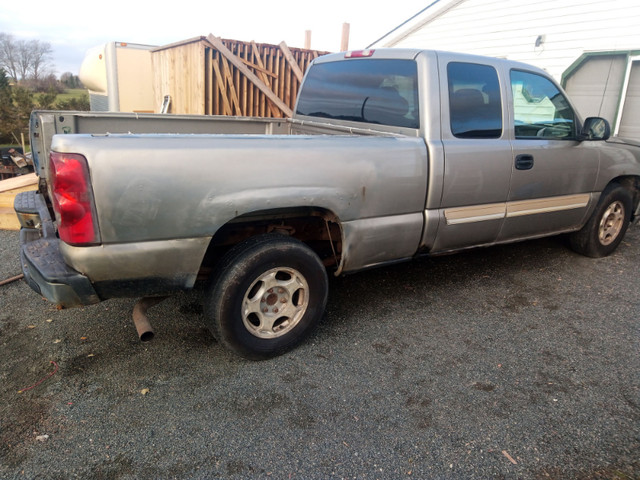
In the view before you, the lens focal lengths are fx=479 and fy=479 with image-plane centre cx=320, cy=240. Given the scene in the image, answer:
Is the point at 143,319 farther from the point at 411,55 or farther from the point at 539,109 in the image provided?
the point at 539,109

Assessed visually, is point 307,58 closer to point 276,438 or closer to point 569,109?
point 569,109

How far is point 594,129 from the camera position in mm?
4281

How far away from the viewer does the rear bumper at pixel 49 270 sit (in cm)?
246

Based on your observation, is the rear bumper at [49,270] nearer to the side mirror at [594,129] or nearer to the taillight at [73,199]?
the taillight at [73,199]

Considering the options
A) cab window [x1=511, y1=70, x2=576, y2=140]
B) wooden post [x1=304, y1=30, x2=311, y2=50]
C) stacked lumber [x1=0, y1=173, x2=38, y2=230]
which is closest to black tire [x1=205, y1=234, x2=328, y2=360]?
cab window [x1=511, y1=70, x2=576, y2=140]

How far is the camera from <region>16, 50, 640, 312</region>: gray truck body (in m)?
2.47

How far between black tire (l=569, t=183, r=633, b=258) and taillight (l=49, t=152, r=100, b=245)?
4.59 m

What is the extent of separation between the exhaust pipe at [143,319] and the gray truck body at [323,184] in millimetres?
206

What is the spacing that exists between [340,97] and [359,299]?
1753mm

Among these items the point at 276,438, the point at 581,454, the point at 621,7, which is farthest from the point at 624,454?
the point at 621,7

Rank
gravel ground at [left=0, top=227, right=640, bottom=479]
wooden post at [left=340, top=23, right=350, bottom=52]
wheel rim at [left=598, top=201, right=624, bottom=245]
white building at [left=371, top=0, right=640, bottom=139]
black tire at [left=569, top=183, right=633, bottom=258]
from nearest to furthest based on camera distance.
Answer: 1. gravel ground at [left=0, top=227, right=640, bottom=479]
2. black tire at [left=569, top=183, right=633, bottom=258]
3. wheel rim at [left=598, top=201, right=624, bottom=245]
4. white building at [left=371, top=0, right=640, bottom=139]
5. wooden post at [left=340, top=23, right=350, bottom=52]

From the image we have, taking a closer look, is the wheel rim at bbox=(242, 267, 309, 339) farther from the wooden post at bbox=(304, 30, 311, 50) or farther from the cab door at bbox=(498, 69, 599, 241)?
the wooden post at bbox=(304, 30, 311, 50)

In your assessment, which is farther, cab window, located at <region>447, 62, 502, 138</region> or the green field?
the green field

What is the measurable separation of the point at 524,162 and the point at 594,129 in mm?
941
